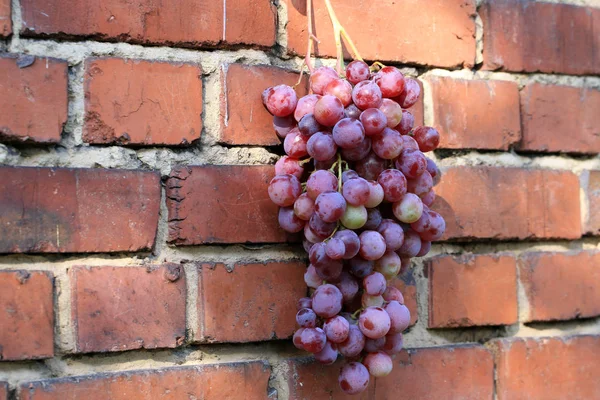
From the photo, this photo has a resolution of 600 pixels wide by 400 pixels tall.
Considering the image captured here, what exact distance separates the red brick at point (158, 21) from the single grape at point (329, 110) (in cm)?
16

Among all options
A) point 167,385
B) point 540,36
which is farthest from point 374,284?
point 540,36

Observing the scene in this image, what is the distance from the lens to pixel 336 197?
681 mm

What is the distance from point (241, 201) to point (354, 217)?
164 millimetres

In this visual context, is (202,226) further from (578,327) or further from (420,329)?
(578,327)

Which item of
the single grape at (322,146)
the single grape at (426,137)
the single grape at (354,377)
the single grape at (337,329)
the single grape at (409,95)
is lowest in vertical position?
the single grape at (354,377)

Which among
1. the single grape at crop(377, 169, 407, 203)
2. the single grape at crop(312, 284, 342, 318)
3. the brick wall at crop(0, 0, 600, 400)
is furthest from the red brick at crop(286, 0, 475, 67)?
the single grape at crop(312, 284, 342, 318)

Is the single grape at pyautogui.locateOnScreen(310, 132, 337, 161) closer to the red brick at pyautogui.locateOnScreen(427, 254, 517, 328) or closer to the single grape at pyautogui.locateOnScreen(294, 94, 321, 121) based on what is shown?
the single grape at pyautogui.locateOnScreen(294, 94, 321, 121)

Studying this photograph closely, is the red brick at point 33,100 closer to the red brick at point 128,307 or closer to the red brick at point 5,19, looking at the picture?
the red brick at point 5,19

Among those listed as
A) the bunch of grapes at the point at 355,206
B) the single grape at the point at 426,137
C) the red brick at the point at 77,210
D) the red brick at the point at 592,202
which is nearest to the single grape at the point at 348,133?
the bunch of grapes at the point at 355,206

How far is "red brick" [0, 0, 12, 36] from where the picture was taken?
723 millimetres

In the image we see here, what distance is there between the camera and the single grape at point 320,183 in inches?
27.5

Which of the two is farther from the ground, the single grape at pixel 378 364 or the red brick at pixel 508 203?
the red brick at pixel 508 203

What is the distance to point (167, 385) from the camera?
0.76m

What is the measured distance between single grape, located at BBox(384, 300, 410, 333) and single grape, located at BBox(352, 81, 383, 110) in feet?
0.70
